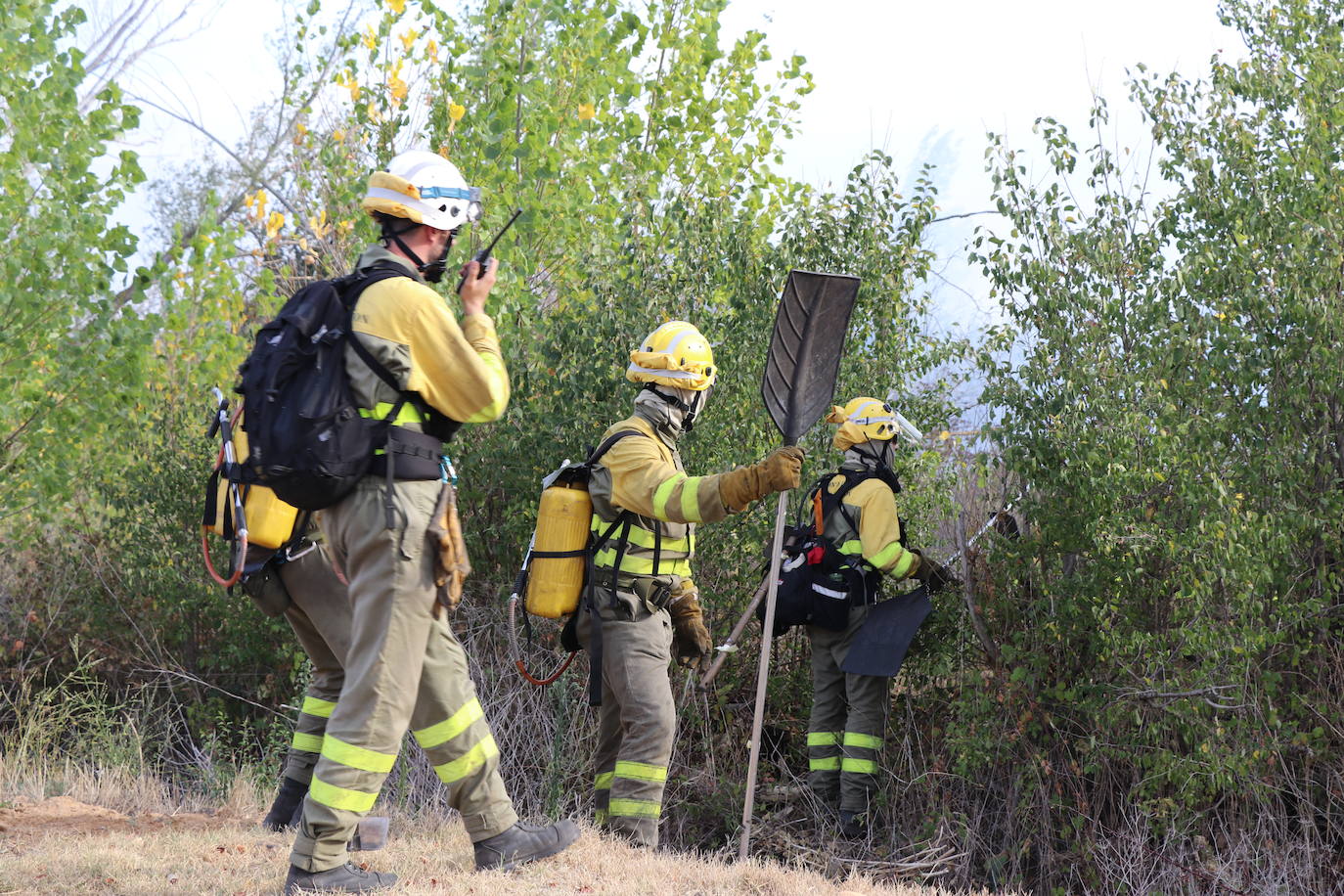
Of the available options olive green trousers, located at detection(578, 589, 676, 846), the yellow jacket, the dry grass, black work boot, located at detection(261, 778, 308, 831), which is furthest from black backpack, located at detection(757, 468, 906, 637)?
black work boot, located at detection(261, 778, 308, 831)

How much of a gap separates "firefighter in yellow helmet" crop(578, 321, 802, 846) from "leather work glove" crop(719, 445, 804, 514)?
0.40 m

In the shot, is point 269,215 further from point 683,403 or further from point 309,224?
point 683,403

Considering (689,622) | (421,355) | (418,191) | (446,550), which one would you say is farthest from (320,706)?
(418,191)

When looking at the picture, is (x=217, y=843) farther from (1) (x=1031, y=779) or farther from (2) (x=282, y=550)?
(1) (x=1031, y=779)

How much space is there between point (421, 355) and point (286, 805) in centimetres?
253

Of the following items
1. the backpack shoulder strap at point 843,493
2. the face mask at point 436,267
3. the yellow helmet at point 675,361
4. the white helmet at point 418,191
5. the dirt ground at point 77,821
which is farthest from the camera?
the backpack shoulder strap at point 843,493

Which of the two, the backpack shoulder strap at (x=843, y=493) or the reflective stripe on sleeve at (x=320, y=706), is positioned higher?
the backpack shoulder strap at (x=843, y=493)

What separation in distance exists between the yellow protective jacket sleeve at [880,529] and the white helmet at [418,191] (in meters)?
3.73

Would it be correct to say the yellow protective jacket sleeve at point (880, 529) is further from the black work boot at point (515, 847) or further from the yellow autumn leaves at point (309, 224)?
the yellow autumn leaves at point (309, 224)

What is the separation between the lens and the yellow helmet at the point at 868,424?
7.39 m

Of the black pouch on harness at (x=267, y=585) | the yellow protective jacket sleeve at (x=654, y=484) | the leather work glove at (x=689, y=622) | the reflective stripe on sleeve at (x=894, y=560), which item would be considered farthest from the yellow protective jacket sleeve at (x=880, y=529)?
the black pouch on harness at (x=267, y=585)

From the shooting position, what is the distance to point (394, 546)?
3.91 metres

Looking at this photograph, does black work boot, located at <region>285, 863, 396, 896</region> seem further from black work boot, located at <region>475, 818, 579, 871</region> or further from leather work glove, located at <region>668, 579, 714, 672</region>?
leather work glove, located at <region>668, 579, 714, 672</region>

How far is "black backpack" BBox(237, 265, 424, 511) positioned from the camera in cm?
383
